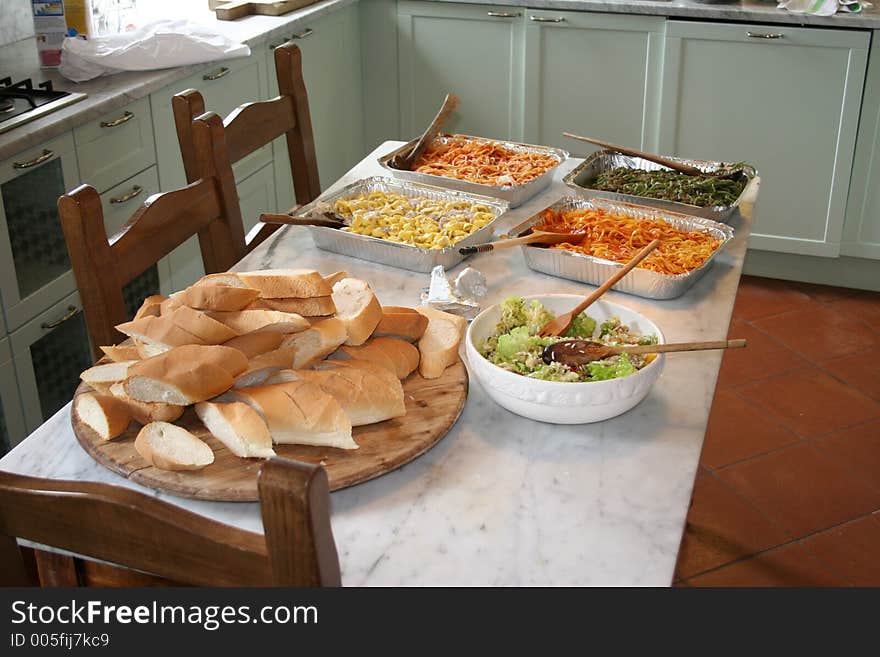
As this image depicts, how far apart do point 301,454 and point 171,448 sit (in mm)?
153

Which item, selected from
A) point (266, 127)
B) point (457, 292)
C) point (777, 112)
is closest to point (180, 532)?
point (457, 292)

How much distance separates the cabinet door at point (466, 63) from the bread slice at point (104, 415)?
2.87 m

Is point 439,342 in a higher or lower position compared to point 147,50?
lower

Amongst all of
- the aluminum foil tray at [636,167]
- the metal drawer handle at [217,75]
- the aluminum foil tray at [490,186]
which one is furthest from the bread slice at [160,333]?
the metal drawer handle at [217,75]

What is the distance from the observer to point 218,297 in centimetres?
131

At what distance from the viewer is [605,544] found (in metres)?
1.10

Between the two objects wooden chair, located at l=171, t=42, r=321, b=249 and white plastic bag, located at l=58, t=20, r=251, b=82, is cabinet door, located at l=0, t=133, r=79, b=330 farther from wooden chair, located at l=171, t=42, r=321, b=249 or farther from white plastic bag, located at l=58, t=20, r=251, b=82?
wooden chair, located at l=171, t=42, r=321, b=249

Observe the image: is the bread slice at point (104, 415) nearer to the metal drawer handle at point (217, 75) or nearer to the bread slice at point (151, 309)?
the bread slice at point (151, 309)

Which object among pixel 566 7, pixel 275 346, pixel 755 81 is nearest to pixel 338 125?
pixel 566 7

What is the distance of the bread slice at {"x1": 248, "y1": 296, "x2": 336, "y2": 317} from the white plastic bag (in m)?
1.64

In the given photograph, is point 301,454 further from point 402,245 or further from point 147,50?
point 147,50

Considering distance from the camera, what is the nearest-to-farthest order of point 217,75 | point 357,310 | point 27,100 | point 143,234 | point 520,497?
1. point 520,497
2. point 357,310
3. point 143,234
4. point 27,100
5. point 217,75

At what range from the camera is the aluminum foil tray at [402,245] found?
1737 mm

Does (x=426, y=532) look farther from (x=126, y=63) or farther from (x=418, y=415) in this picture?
(x=126, y=63)
